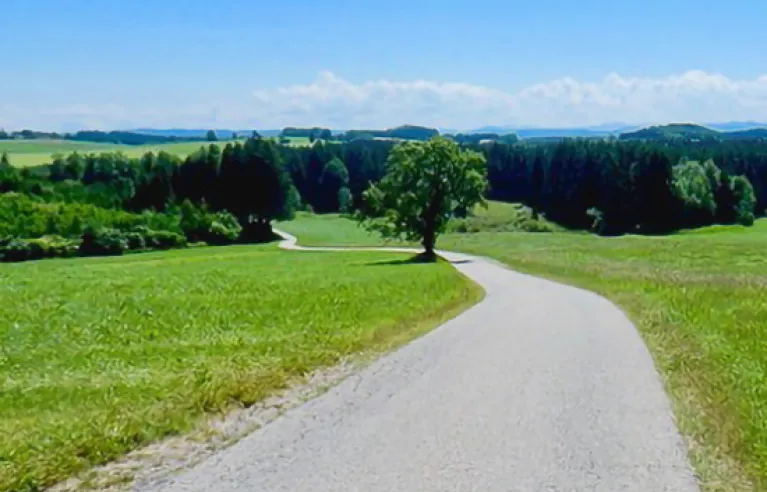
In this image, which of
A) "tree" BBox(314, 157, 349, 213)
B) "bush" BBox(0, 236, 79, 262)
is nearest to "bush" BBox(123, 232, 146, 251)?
"bush" BBox(0, 236, 79, 262)

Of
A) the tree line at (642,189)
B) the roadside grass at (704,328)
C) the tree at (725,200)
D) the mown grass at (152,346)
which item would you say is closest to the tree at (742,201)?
the tree line at (642,189)

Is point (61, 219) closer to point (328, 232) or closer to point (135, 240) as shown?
point (135, 240)

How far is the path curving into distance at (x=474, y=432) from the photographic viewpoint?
9.73 m

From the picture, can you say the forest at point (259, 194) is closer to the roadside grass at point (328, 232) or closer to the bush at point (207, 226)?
the bush at point (207, 226)

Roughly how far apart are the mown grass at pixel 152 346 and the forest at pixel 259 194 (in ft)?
187

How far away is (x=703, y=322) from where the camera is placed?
24484mm

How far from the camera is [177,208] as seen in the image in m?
104

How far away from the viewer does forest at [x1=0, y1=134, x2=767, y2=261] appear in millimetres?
91250

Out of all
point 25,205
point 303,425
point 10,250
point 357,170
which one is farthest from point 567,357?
point 357,170

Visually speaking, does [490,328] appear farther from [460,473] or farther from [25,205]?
[25,205]

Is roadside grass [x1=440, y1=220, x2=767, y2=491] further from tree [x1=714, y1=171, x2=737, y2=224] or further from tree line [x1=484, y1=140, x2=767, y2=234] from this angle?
tree [x1=714, y1=171, x2=737, y2=224]

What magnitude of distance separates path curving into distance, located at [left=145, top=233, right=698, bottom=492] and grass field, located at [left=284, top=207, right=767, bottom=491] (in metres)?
0.44

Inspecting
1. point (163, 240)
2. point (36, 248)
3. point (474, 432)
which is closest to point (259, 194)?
point (163, 240)

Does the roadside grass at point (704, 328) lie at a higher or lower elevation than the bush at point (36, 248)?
higher
